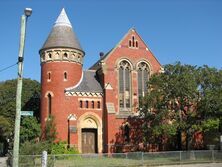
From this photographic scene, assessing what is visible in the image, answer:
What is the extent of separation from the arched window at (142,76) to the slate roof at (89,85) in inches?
216

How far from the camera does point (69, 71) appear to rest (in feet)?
150

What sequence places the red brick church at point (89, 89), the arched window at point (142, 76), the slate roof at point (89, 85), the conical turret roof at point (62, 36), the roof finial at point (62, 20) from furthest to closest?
the roof finial at point (62, 20), the arched window at point (142, 76), the conical turret roof at point (62, 36), the slate roof at point (89, 85), the red brick church at point (89, 89)

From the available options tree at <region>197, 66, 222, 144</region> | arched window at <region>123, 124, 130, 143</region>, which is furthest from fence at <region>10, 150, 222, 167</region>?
arched window at <region>123, 124, 130, 143</region>

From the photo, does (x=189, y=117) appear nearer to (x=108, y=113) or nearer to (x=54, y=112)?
(x=108, y=113)

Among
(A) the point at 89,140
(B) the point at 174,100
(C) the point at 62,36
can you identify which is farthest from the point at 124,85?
(B) the point at 174,100

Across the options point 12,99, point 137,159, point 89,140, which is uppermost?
point 12,99

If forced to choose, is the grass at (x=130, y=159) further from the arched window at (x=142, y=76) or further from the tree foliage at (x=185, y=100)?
the arched window at (x=142, y=76)

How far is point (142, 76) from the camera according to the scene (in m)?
48.5

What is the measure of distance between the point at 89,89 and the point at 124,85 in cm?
480

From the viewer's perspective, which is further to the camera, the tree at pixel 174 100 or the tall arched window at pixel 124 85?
the tall arched window at pixel 124 85

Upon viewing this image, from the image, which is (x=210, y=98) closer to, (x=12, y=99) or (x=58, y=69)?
(x=58, y=69)

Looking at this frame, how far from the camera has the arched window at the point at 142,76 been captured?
48.0 meters

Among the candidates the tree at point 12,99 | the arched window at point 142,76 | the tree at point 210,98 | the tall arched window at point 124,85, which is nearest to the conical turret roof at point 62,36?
the tall arched window at point 124,85

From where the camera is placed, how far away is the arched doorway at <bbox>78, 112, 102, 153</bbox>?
44.6 meters
